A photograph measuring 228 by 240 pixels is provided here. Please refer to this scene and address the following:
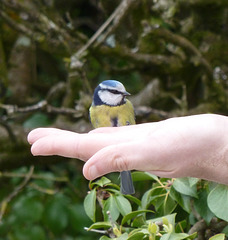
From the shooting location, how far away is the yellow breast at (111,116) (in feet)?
5.04

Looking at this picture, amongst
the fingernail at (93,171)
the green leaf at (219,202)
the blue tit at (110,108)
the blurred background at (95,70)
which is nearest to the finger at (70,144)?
the fingernail at (93,171)

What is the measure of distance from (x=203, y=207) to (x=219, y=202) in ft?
0.40

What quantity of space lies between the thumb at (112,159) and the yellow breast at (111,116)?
2.48 feet

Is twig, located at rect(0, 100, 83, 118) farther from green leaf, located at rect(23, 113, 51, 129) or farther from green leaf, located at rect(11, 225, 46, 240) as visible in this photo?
green leaf, located at rect(11, 225, 46, 240)

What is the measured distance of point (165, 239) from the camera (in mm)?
782

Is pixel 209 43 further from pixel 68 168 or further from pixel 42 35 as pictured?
pixel 68 168

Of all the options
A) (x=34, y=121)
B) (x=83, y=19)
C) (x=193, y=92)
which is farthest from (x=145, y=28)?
(x=83, y=19)

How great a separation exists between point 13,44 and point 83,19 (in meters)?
0.45

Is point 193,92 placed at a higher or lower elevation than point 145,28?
lower

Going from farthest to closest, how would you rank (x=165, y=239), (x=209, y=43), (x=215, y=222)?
(x=209, y=43) → (x=215, y=222) → (x=165, y=239)

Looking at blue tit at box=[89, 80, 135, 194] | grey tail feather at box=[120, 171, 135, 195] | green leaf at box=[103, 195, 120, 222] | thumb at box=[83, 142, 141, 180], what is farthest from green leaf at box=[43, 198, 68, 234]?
thumb at box=[83, 142, 141, 180]

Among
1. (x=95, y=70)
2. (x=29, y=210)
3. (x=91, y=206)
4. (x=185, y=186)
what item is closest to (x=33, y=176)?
(x=29, y=210)

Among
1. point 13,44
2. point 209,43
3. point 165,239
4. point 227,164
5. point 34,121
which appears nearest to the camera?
point 165,239

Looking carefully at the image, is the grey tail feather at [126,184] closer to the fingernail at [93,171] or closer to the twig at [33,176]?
the fingernail at [93,171]
